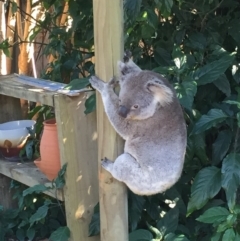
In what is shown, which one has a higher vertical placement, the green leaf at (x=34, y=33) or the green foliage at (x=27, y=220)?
the green leaf at (x=34, y=33)

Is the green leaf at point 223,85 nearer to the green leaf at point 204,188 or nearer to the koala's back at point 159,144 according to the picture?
the green leaf at point 204,188

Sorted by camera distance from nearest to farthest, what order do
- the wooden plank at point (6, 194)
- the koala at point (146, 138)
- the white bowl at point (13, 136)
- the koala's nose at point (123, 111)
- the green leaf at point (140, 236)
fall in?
the koala's nose at point (123, 111)
the koala at point (146, 138)
the green leaf at point (140, 236)
the white bowl at point (13, 136)
the wooden plank at point (6, 194)

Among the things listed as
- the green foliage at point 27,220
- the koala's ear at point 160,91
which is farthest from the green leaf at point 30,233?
the koala's ear at point 160,91

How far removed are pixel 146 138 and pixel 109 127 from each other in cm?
13

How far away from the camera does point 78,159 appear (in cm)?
218

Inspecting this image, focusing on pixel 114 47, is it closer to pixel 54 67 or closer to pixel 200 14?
pixel 200 14

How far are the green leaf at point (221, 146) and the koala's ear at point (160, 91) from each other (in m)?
0.56

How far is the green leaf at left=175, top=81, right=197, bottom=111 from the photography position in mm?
1816

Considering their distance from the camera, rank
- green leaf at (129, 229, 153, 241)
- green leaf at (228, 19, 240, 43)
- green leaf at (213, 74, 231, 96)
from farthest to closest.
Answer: green leaf at (228, 19, 240, 43), green leaf at (213, 74, 231, 96), green leaf at (129, 229, 153, 241)

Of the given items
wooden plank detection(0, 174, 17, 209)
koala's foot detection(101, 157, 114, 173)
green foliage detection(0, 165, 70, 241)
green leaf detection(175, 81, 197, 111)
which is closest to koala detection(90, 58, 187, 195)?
koala's foot detection(101, 157, 114, 173)

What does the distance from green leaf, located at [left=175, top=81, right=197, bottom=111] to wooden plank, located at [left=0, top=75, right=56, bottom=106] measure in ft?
1.81

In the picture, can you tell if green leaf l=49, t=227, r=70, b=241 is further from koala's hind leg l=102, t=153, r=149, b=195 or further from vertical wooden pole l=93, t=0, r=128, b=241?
koala's hind leg l=102, t=153, r=149, b=195

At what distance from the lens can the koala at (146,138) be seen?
1635mm

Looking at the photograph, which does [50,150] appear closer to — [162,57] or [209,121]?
[162,57]
